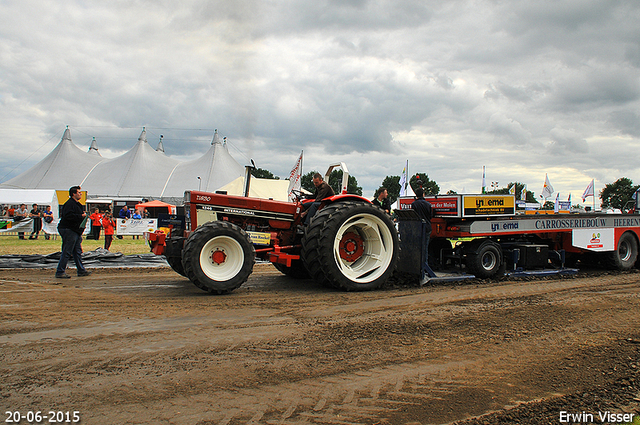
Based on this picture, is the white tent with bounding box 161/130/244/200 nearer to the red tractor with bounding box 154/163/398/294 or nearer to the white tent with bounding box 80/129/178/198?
the white tent with bounding box 80/129/178/198

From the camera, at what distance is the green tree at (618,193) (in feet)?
241

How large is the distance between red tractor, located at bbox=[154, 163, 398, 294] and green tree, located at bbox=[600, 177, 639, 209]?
3194 inches

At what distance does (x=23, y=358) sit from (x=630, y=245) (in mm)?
11381

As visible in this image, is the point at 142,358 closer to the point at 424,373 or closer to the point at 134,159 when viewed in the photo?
the point at 424,373

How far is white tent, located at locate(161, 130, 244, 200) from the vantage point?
33781 mm

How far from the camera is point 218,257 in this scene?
6199 millimetres

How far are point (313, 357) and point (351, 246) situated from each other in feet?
11.9

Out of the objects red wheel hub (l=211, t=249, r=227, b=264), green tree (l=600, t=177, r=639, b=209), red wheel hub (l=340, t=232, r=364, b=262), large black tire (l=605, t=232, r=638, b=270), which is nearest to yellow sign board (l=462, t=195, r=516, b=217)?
red wheel hub (l=340, t=232, r=364, b=262)

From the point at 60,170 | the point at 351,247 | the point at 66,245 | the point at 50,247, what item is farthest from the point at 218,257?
the point at 60,170

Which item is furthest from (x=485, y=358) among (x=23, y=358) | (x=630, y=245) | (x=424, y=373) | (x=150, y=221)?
(x=150, y=221)

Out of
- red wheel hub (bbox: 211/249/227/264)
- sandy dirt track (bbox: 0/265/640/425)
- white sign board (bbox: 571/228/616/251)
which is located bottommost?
sandy dirt track (bbox: 0/265/640/425)

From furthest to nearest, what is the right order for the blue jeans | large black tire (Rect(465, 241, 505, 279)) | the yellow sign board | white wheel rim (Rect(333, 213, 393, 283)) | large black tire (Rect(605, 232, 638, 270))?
large black tire (Rect(605, 232, 638, 270)) → the yellow sign board → large black tire (Rect(465, 241, 505, 279)) → the blue jeans → white wheel rim (Rect(333, 213, 393, 283))

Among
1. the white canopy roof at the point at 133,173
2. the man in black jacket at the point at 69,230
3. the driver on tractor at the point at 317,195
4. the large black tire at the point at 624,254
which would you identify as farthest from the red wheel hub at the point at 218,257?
the white canopy roof at the point at 133,173

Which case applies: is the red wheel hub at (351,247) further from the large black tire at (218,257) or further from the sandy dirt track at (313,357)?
the large black tire at (218,257)
